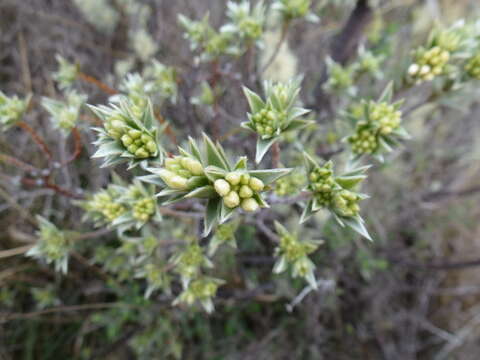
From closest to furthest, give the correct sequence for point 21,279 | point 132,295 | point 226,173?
point 226,173
point 132,295
point 21,279

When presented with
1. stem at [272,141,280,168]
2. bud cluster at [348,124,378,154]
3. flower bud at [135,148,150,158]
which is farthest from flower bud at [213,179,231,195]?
bud cluster at [348,124,378,154]

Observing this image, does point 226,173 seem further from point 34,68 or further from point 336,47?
point 34,68

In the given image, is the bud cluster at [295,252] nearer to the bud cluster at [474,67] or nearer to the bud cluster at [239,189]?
the bud cluster at [239,189]

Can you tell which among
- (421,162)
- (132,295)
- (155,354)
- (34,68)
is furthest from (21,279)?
(421,162)

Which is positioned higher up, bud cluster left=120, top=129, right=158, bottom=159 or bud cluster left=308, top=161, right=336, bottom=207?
bud cluster left=120, top=129, right=158, bottom=159

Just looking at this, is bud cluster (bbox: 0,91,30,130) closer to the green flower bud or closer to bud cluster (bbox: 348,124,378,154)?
the green flower bud

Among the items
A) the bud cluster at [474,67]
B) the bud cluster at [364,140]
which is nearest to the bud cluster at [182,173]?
the bud cluster at [364,140]
